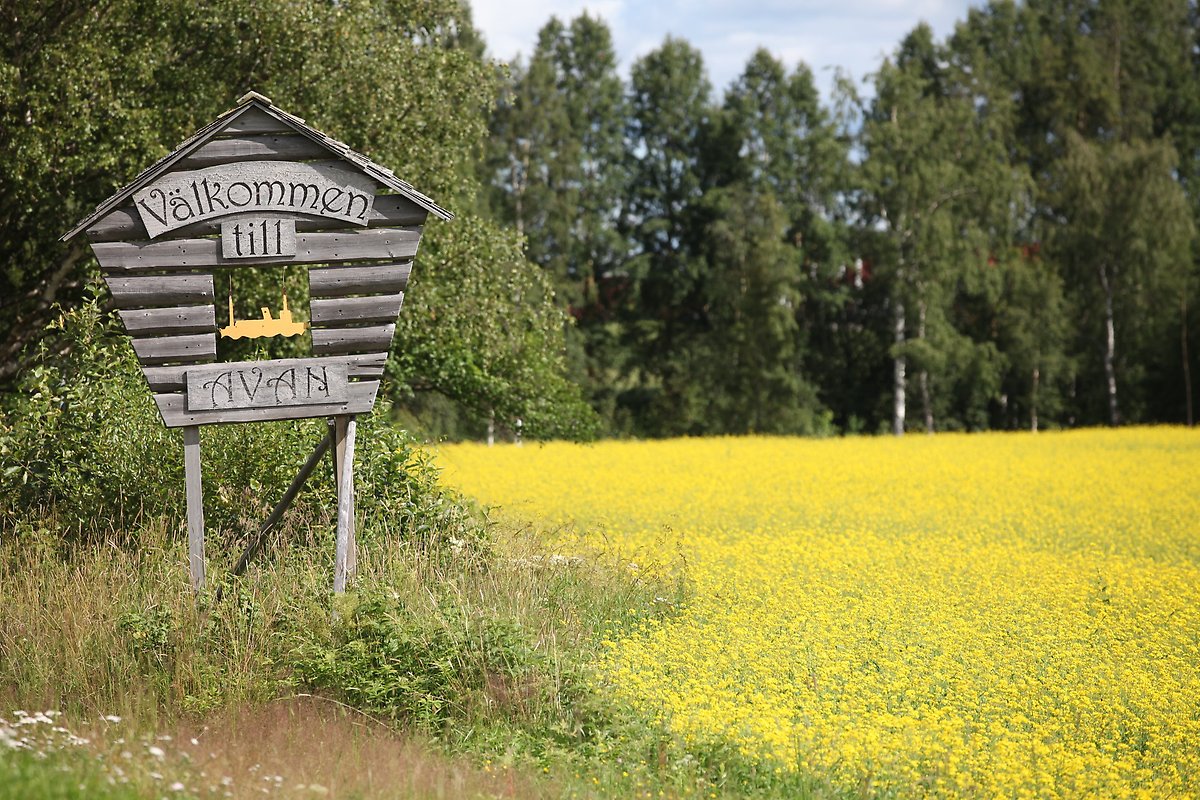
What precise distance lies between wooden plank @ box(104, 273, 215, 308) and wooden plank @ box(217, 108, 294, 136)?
113 cm

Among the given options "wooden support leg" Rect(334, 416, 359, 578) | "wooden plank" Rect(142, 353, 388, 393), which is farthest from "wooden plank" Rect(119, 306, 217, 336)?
"wooden support leg" Rect(334, 416, 359, 578)

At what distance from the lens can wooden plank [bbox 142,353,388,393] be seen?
888 centimetres

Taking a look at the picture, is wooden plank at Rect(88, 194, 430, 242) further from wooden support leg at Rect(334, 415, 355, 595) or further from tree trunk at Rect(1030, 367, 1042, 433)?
tree trunk at Rect(1030, 367, 1042, 433)

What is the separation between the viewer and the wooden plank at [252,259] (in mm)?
8898

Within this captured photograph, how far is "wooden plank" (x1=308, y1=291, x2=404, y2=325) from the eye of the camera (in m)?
9.13

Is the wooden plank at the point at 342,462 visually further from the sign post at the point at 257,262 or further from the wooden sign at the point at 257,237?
the wooden sign at the point at 257,237

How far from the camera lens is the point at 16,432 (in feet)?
35.8

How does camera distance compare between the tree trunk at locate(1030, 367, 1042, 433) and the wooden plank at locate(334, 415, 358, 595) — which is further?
the tree trunk at locate(1030, 367, 1042, 433)

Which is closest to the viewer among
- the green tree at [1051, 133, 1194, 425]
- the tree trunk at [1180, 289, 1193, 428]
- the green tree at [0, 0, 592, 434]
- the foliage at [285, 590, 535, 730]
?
the foliage at [285, 590, 535, 730]

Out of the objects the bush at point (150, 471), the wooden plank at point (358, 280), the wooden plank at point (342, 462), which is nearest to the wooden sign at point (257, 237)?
the wooden plank at point (358, 280)

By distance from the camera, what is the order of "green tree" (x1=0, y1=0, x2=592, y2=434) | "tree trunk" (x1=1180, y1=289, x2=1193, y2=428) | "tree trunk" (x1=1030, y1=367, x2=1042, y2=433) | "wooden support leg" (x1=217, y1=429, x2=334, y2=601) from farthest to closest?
"tree trunk" (x1=1030, y1=367, x2=1042, y2=433) → "tree trunk" (x1=1180, y1=289, x2=1193, y2=428) → "green tree" (x1=0, y1=0, x2=592, y2=434) → "wooden support leg" (x1=217, y1=429, x2=334, y2=601)

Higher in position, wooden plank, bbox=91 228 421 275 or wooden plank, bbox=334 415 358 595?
wooden plank, bbox=91 228 421 275

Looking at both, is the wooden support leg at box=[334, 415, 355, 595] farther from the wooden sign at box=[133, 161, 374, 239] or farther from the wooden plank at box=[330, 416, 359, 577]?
the wooden sign at box=[133, 161, 374, 239]

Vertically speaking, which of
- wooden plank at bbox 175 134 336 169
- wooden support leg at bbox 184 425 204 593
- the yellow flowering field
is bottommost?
the yellow flowering field
